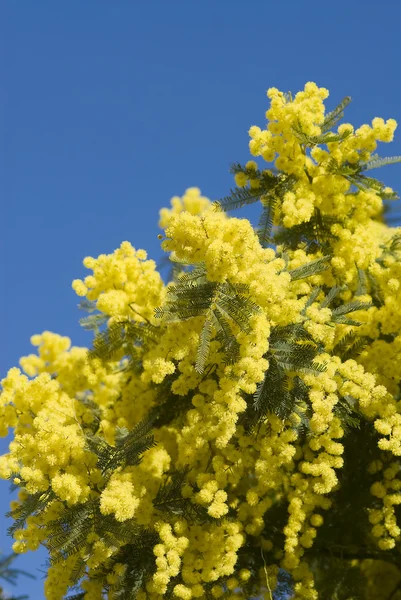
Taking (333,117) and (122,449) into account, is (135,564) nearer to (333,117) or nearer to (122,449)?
(122,449)

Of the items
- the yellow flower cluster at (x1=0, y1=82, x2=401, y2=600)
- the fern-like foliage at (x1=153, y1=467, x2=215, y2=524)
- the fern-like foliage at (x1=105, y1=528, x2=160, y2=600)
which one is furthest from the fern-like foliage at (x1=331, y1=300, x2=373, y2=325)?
the fern-like foliage at (x1=105, y1=528, x2=160, y2=600)

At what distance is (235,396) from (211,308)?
583mm

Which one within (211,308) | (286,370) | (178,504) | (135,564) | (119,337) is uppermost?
(119,337)

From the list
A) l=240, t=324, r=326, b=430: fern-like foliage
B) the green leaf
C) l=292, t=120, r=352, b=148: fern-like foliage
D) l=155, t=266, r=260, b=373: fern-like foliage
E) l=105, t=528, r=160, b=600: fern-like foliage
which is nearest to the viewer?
l=155, t=266, r=260, b=373: fern-like foliage

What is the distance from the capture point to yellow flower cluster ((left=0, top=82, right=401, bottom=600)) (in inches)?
183

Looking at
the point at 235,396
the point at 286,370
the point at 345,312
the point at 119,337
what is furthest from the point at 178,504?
the point at 345,312

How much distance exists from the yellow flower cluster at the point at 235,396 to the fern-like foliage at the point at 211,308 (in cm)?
2

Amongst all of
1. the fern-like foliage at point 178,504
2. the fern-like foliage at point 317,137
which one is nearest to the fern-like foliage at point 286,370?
the fern-like foliage at point 178,504

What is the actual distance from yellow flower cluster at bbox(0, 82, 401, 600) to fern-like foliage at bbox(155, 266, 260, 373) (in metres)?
0.02

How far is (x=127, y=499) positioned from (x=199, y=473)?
0.72 m

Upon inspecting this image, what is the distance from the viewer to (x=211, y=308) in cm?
464

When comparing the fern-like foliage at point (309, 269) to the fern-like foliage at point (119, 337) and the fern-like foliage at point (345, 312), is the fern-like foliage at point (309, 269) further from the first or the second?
the fern-like foliage at point (119, 337)

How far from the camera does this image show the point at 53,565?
5062mm

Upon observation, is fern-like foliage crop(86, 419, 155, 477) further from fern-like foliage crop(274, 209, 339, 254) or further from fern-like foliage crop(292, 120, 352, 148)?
fern-like foliage crop(292, 120, 352, 148)
